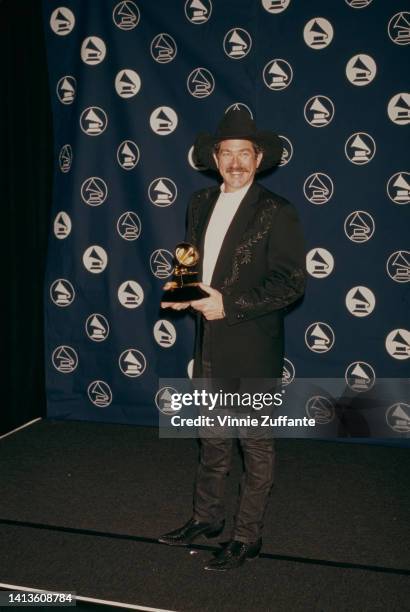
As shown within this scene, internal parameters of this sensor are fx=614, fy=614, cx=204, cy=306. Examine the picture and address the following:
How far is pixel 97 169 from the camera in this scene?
166 inches

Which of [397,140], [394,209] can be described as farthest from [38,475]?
[397,140]

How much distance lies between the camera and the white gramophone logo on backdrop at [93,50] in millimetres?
4102

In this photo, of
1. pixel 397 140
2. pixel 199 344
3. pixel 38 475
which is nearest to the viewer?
pixel 199 344

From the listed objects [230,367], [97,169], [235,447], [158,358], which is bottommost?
[235,447]

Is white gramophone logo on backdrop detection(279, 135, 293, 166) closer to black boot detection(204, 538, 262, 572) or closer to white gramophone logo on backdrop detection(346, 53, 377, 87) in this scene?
white gramophone logo on backdrop detection(346, 53, 377, 87)

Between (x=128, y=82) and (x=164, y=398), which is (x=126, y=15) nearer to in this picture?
(x=128, y=82)

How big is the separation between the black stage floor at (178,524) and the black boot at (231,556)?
0.04m

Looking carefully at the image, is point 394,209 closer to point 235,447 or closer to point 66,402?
point 235,447

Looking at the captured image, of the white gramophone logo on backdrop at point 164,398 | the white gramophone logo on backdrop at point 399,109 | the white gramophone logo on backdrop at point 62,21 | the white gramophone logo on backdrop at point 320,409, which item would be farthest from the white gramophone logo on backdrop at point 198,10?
the white gramophone logo on backdrop at point 320,409

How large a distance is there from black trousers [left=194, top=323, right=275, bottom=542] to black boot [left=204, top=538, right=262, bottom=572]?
26mm

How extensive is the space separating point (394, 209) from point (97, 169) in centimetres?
199

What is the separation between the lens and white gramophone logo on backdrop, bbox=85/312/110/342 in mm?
4301

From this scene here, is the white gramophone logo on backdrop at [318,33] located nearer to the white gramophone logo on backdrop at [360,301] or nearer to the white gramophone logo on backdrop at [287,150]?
the white gramophone logo on backdrop at [287,150]

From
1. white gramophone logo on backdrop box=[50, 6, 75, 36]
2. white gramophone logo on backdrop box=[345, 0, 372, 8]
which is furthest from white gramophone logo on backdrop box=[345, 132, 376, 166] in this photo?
white gramophone logo on backdrop box=[50, 6, 75, 36]
